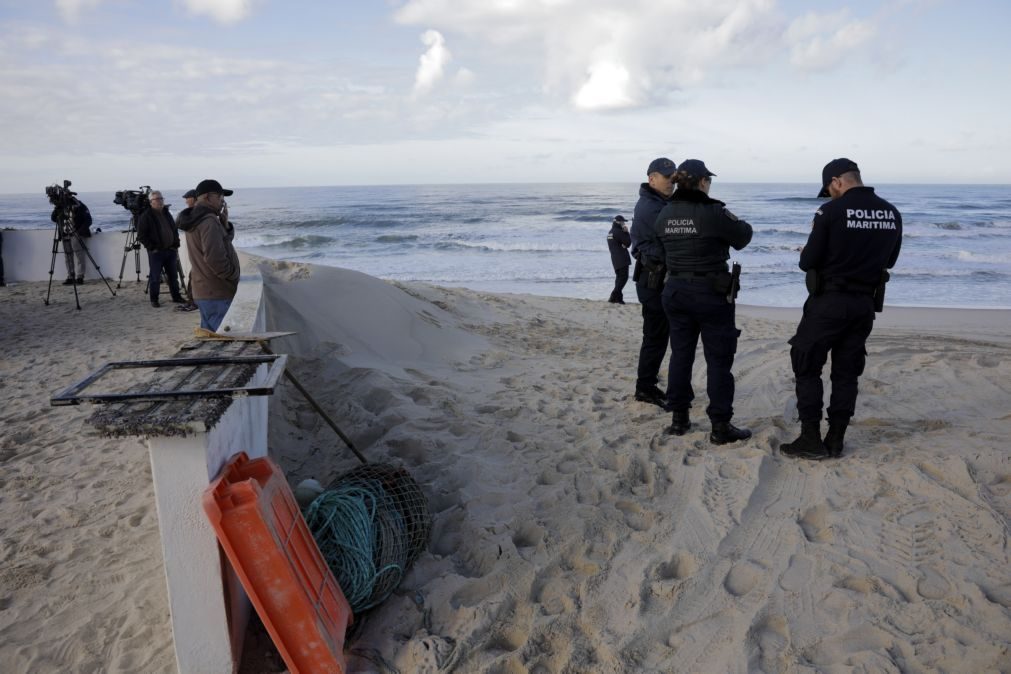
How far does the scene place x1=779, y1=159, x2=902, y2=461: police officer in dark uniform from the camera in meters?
3.45

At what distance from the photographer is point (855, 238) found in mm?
3451

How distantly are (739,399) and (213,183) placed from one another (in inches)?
168

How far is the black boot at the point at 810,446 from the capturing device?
12.0 feet

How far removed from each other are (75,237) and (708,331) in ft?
32.5

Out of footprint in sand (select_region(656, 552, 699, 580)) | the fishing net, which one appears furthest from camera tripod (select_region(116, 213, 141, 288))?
footprint in sand (select_region(656, 552, 699, 580))

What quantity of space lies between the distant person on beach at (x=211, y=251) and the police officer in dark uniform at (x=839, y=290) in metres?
4.01

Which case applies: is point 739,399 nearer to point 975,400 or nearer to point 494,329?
point 975,400

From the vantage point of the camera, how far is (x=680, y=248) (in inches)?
153

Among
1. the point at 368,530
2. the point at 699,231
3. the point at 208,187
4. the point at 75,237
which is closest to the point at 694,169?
the point at 699,231

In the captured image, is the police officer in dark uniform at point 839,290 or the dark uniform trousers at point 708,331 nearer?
the police officer in dark uniform at point 839,290

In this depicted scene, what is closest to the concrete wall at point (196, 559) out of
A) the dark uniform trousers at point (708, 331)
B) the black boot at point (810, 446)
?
the dark uniform trousers at point (708, 331)

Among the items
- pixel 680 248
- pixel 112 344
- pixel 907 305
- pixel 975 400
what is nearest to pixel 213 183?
pixel 112 344

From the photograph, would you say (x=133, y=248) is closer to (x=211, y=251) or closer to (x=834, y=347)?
(x=211, y=251)

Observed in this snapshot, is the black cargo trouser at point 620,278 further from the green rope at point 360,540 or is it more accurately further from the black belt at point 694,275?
the green rope at point 360,540
